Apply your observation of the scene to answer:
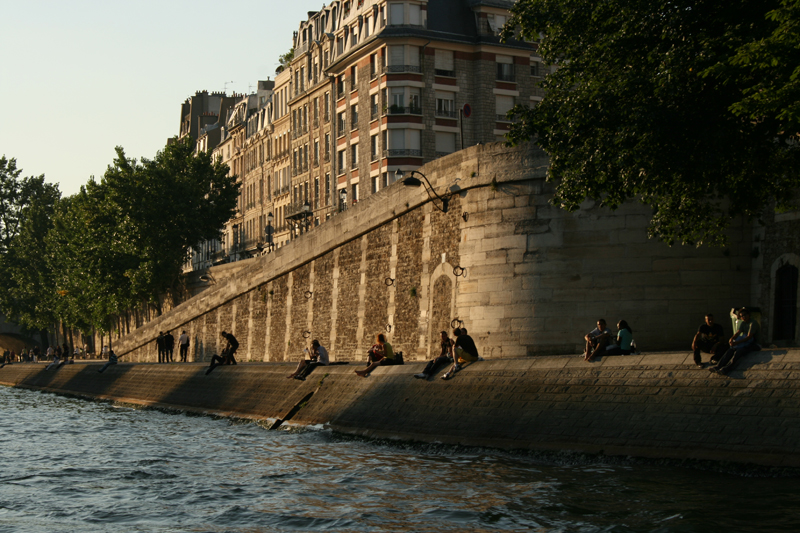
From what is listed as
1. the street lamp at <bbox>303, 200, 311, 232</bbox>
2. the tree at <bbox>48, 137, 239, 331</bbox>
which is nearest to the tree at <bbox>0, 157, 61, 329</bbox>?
the tree at <bbox>48, 137, 239, 331</bbox>

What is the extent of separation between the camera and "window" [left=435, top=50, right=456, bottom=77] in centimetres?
5606

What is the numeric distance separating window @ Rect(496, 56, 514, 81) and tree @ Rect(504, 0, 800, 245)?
3636cm

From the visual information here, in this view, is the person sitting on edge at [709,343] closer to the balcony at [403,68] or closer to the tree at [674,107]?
the tree at [674,107]

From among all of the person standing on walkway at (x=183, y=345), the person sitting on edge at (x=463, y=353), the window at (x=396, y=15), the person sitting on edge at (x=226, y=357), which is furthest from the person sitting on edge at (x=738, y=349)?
the window at (x=396, y=15)

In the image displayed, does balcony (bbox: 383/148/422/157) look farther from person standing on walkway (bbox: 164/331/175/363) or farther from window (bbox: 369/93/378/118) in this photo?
person standing on walkway (bbox: 164/331/175/363)

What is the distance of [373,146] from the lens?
57469mm

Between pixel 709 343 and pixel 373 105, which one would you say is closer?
pixel 709 343

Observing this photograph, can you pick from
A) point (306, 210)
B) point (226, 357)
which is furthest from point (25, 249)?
point (226, 357)

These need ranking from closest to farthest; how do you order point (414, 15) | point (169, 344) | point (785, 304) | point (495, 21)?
point (785, 304) → point (169, 344) → point (414, 15) → point (495, 21)

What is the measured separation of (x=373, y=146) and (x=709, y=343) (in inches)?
1657

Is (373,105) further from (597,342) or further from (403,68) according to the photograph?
(597,342)

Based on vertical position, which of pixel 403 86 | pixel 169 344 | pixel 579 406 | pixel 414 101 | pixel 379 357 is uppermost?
pixel 403 86

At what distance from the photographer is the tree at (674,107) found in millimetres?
17641

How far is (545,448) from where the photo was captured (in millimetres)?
17453
